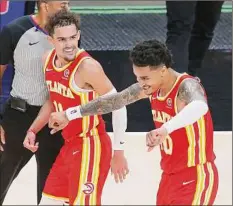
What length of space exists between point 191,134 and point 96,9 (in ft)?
6.78

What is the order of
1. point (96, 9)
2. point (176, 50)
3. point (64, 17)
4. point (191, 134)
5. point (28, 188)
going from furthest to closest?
point (96, 9) → point (28, 188) → point (176, 50) → point (64, 17) → point (191, 134)

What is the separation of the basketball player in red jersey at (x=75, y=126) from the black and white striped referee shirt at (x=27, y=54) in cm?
12

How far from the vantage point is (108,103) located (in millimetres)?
3779

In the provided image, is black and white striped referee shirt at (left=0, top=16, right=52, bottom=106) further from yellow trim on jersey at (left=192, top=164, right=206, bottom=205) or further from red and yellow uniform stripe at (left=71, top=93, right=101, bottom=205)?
yellow trim on jersey at (left=192, top=164, right=206, bottom=205)

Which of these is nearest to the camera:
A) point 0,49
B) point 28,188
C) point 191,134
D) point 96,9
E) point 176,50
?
point 191,134

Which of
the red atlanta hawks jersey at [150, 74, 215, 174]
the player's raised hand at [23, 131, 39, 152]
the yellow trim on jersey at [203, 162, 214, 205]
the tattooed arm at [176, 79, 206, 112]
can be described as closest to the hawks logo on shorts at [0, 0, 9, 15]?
the player's raised hand at [23, 131, 39, 152]

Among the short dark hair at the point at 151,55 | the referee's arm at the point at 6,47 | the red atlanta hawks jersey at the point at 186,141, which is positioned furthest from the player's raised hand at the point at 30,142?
the short dark hair at the point at 151,55

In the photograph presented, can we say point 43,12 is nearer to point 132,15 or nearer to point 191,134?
point 191,134

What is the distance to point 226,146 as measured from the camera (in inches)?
192

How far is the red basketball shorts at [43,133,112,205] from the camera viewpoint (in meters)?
4.00

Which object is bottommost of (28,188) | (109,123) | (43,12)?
(28,188)

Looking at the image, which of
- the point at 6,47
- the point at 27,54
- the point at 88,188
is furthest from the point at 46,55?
the point at 88,188

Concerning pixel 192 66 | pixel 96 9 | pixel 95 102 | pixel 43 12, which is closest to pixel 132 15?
pixel 96 9

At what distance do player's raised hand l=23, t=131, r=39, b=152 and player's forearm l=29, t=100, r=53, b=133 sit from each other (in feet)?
0.18
